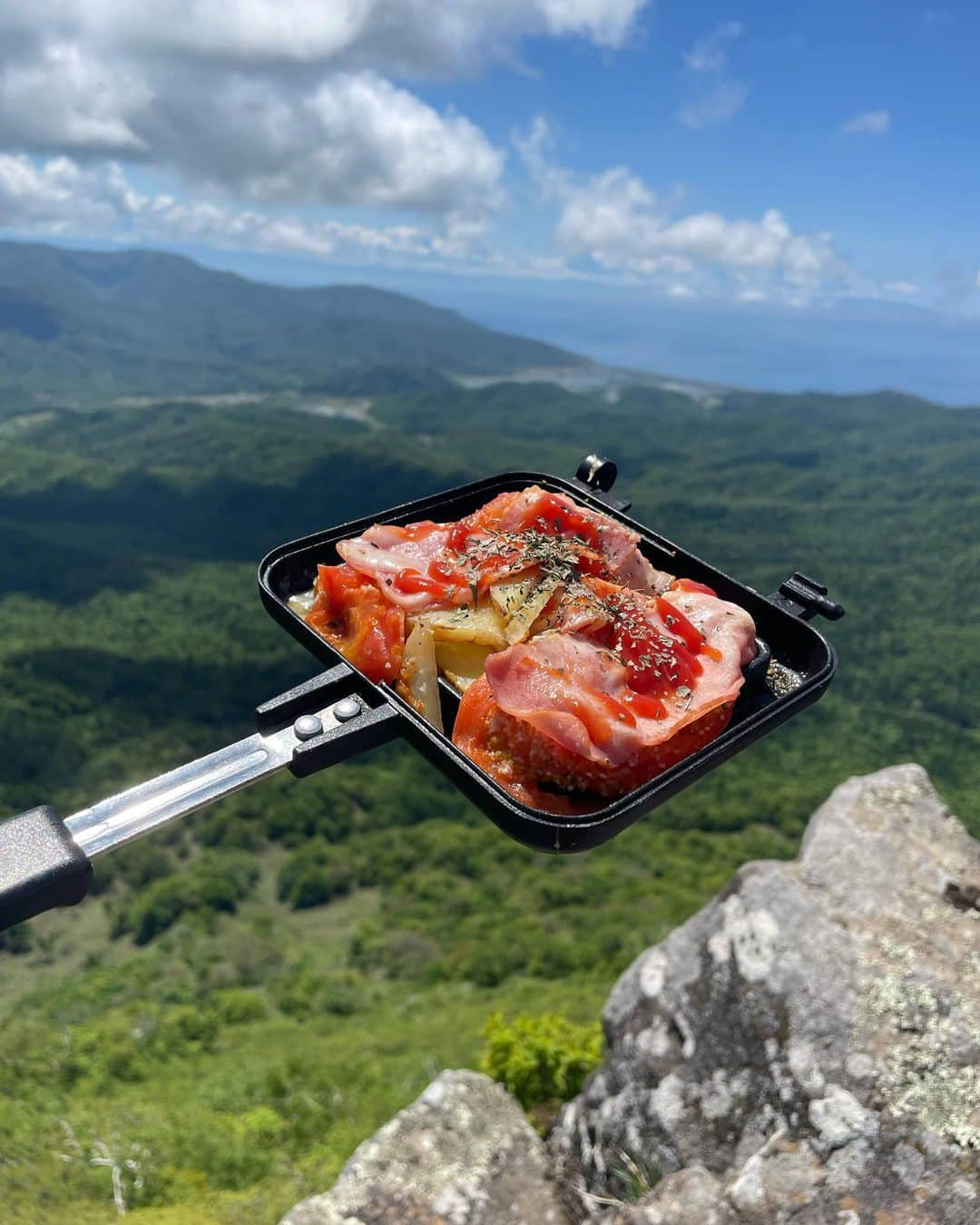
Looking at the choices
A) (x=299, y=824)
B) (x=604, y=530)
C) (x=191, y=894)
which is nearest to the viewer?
(x=604, y=530)

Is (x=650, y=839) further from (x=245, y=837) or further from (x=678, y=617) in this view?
(x=678, y=617)

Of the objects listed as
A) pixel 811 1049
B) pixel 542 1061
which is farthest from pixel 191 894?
pixel 811 1049

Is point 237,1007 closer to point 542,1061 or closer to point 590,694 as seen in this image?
point 542,1061

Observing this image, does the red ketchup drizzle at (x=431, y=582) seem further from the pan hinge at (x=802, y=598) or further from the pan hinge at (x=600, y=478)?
the pan hinge at (x=802, y=598)

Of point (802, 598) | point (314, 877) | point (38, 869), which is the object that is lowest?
point (314, 877)

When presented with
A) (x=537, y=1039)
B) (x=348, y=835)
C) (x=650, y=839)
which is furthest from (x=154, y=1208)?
(x=348, y=835)

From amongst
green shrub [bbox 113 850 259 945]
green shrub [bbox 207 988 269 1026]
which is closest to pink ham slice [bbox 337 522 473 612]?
green shrub [bbox 207 988 269 1026]
